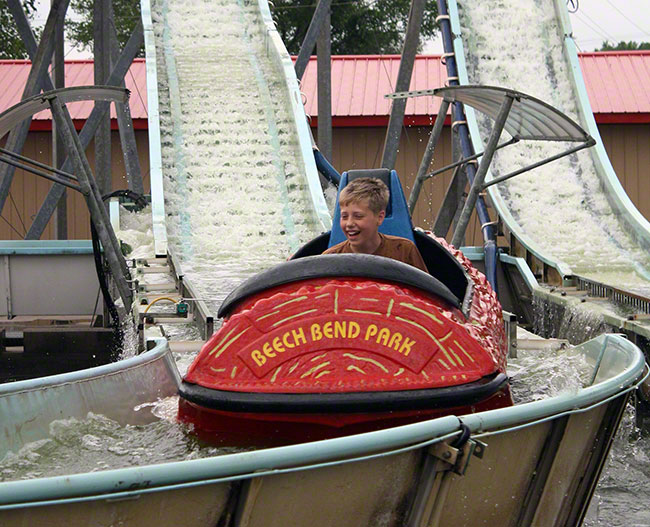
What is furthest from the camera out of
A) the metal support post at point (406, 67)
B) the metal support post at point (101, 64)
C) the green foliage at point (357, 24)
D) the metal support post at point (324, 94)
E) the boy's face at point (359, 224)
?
the green foliage at point (357, 24)

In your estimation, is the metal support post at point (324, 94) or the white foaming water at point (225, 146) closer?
the white foaming water at point (225, 146)

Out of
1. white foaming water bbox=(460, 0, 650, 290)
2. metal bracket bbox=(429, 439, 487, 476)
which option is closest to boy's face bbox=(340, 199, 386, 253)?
metal bracket bbox=(429, 439, 487, 476)

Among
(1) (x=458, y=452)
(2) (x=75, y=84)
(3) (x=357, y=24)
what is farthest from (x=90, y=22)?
(1) (x=458, y=452)

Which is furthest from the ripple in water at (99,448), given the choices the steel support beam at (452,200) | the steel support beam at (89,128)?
the steel support beam at (452,200)

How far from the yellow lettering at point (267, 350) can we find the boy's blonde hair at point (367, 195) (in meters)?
0.81

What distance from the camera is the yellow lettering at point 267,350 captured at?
103 inches

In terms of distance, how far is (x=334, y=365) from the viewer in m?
2.60

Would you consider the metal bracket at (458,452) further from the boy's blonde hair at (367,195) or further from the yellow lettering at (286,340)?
the boy's blonde hair at (367,195)

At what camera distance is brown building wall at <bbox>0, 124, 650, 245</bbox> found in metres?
13.5

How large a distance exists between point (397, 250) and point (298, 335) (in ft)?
2.92

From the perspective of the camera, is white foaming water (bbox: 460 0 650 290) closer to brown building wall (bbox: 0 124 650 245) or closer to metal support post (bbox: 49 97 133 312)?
brown building wall (bbox: 0 124 650 245)

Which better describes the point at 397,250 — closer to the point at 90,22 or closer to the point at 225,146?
the point at 225,146

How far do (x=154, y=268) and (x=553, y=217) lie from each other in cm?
363

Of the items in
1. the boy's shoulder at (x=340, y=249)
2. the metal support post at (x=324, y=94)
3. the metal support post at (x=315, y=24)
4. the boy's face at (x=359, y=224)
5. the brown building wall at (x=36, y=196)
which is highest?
the metal support post at (x=315, y=24)
